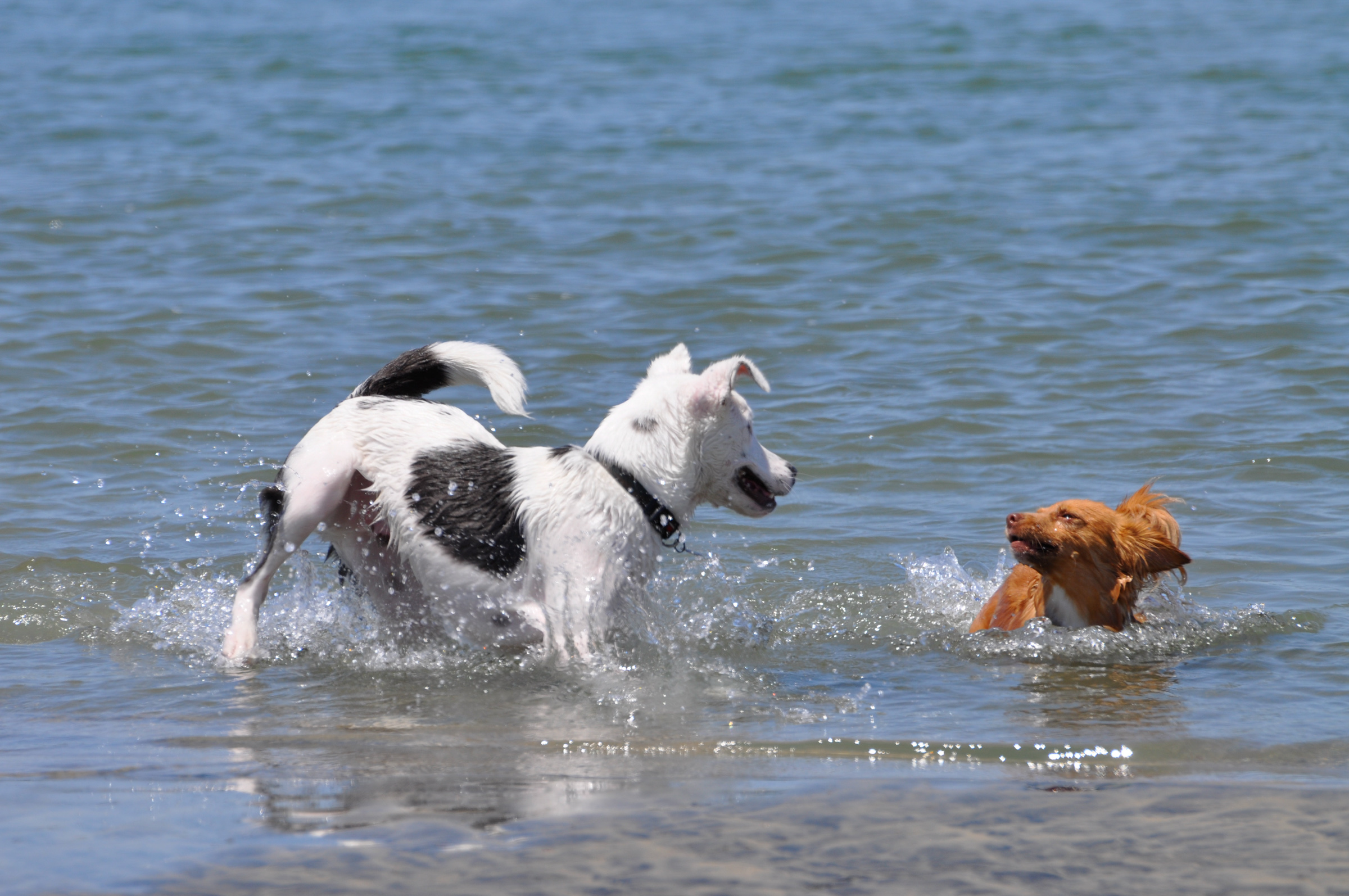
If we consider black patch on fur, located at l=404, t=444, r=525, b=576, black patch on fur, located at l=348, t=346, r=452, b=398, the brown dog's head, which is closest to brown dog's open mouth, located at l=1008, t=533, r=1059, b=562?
the brown dog's head

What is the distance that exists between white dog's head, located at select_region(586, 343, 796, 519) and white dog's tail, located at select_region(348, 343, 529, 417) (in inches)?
18.5

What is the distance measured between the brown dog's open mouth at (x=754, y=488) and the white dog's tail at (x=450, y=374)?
0.92 meters

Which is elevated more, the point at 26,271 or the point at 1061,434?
the point at 26,271

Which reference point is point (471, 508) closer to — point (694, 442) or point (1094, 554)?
point (694, 442)

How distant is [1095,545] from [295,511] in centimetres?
318

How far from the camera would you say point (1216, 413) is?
8.85 meters

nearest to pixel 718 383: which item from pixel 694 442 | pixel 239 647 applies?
pixel 694 442

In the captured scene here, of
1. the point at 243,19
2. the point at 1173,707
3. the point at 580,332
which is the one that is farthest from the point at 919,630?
the point at 243,19

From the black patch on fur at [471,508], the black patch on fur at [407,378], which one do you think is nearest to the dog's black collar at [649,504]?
the black patch on fur at [471,508]

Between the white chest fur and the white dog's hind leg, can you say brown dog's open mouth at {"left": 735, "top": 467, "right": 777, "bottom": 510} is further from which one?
the white dog's hind leg

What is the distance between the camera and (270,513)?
231 inches

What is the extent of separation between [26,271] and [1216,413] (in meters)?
9.83

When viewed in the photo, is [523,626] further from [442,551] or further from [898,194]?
[898,194]

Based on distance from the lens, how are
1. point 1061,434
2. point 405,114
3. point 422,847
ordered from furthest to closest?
point 405,114
point 1061,434
point 422,847
